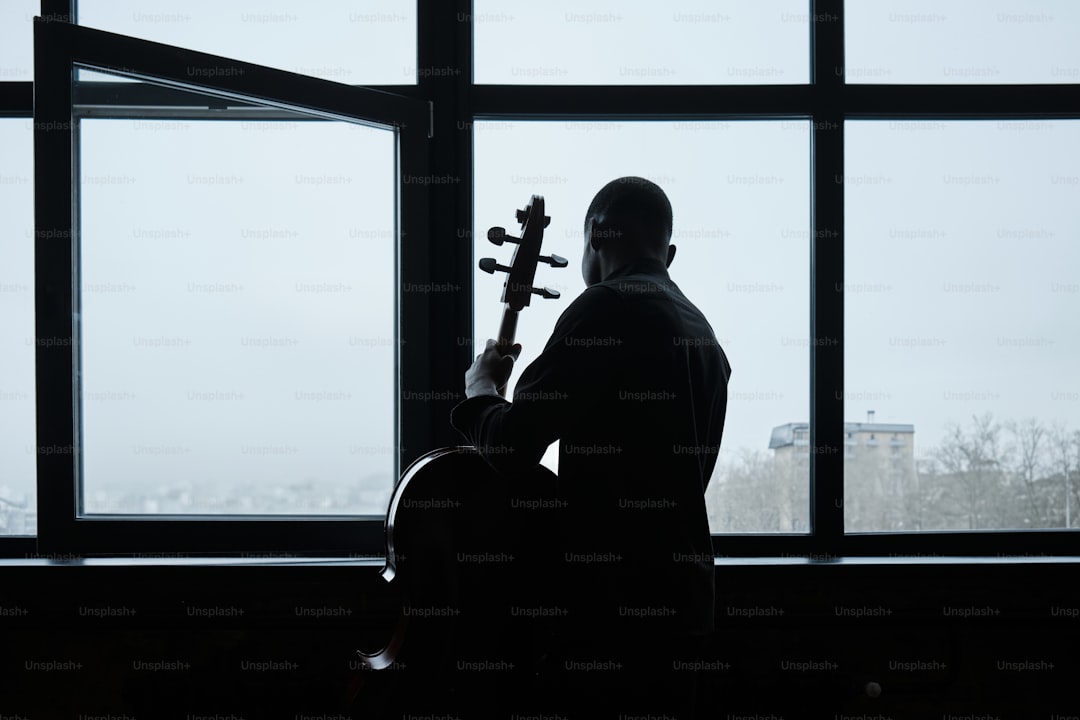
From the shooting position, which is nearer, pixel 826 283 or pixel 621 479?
pixel 621 479

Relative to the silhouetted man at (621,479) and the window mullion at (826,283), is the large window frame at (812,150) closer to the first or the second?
the window mullion at (826,283)

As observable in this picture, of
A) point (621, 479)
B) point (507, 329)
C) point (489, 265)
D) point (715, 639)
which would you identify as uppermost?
point (489, 265)

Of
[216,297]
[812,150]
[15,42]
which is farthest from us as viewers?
[812,150]

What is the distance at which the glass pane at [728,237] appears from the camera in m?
2.33

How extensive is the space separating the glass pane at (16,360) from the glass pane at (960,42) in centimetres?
227

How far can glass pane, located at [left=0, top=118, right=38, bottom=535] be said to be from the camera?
2219mm

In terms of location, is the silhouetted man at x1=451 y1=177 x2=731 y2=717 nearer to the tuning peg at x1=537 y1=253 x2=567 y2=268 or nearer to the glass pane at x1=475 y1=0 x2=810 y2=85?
the tuning peg at x1=537 y1=253 x2=567 y2=268

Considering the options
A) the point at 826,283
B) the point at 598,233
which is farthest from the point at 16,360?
the point at 826,283

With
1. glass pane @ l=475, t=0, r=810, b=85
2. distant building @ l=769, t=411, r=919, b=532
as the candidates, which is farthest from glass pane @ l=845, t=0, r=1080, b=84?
distant building @ l=769, t=411, r=919, b=532

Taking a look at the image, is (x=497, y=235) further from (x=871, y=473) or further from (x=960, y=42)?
(x=960, y=42)

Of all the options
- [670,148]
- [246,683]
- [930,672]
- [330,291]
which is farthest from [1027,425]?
[246,683]

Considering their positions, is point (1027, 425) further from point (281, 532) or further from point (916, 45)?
point (281, 532)

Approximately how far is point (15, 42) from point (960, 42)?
2.59 metres

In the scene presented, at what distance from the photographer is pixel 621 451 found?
4.68 feet
